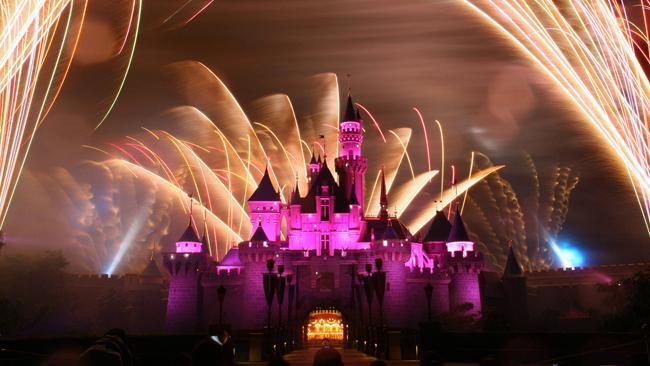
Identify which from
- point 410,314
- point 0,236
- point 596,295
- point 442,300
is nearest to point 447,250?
point 442,300

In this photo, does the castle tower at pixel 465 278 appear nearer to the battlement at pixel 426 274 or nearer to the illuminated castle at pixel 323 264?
the illuminated castle at pixel 323 264

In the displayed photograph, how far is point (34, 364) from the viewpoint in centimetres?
2628

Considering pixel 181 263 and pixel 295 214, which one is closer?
pixel 181 263

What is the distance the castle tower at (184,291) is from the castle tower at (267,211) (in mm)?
7248

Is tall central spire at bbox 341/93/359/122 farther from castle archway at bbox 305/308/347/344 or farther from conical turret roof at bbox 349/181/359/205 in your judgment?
castle archway at bbox 305/308/347/344

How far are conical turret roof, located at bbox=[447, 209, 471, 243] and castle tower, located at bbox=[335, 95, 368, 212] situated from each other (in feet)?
36.1

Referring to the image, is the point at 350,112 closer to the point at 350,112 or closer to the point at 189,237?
the point at 350,112

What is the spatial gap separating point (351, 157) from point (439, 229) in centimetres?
1317

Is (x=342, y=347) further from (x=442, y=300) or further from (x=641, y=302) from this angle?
(x=641, y=302)

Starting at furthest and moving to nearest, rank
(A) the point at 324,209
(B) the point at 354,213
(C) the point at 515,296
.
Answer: (C) the point at 515,296 < (B) the point at 354,213 < (A) the point at 324,209

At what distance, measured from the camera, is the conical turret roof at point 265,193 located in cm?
6769

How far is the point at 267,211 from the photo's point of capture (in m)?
67.4

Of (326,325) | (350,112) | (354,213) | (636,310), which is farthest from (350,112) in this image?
(636,310)

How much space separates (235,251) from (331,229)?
11269 millimetres
